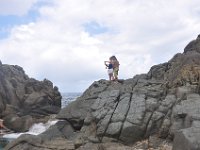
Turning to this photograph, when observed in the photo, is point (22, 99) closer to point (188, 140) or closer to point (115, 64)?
point (115, 64)

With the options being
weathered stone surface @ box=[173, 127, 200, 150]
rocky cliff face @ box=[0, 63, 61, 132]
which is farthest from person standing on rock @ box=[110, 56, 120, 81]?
rocky cliff face @ box=[0, 63, 61, 132]

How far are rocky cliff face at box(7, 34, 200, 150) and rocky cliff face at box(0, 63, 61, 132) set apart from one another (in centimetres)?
2879

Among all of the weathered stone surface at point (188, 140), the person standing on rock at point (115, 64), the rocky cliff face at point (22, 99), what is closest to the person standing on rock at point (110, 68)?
the person standing on rock at point (115, 64)

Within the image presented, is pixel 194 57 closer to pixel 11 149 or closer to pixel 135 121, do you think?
pixel 135 121

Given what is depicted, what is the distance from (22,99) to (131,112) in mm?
46862

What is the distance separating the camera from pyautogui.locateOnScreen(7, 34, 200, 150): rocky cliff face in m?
25.1

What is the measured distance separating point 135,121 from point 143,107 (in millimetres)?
1542

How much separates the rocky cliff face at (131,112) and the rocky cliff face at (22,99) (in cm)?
2879

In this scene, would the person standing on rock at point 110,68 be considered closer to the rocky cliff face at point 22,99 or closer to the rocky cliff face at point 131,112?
the rocky cliff face at point 131,112

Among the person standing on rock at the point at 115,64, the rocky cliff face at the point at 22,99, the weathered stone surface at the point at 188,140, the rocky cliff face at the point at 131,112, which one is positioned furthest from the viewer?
the rocky cliff face at the point at 22,99

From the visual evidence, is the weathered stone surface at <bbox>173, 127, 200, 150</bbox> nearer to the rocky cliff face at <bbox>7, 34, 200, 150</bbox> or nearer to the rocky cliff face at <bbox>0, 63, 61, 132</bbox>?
the rocky cliff face at <bbox>7, 34, 200, 150</bbox>

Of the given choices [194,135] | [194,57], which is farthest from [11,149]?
[194,57]

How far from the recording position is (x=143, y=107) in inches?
1061

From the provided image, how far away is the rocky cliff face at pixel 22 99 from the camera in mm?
59156
